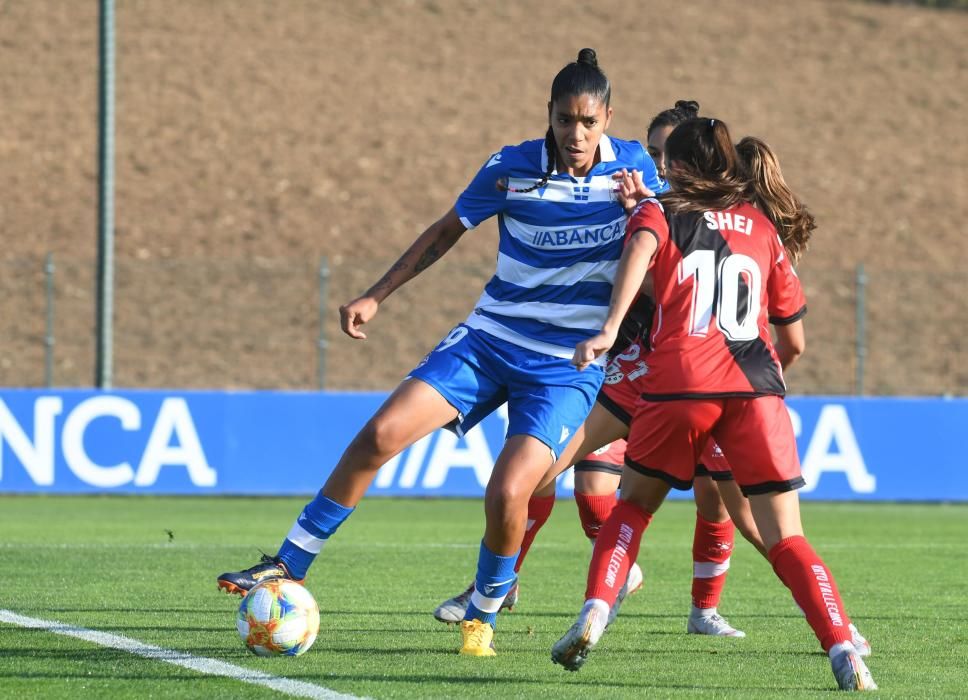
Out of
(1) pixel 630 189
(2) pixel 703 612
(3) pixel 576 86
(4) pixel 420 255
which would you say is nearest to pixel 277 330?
(2) pixel 703 612

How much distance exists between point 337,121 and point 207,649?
28.9 metres

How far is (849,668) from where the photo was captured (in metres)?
5.55

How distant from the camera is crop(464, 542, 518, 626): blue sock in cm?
638

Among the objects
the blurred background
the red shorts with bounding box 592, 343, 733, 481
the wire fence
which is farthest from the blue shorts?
the wire fence

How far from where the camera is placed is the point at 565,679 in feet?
19.4

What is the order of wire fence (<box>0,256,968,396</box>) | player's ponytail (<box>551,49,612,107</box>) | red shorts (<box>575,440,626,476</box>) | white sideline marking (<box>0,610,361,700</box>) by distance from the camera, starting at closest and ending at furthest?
white sideline marking (<box>0,610,361,700</box>) < player's ponytail (<box>551,49,612,107</box>) < red shorts (<box>575,440,626,476</box>) < wire fence (<box>0,256,968,396</box>)

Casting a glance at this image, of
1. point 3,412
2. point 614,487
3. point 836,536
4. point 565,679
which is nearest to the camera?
point 565,679

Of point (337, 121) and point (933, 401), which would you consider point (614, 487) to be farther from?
point (337, 121)

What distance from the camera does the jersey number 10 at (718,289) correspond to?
5.86 meters

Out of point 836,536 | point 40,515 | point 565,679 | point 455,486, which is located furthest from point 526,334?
point 455,486

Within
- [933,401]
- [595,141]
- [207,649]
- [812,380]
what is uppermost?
[595,141]

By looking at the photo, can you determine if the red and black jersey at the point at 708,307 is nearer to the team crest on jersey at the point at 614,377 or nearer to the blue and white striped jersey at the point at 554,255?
the blue and white striped jersey at the point at 554,255

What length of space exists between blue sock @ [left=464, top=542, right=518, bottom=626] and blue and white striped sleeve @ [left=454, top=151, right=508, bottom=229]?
131 cm

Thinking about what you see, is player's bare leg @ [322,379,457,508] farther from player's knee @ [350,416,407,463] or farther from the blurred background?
the blurred background
